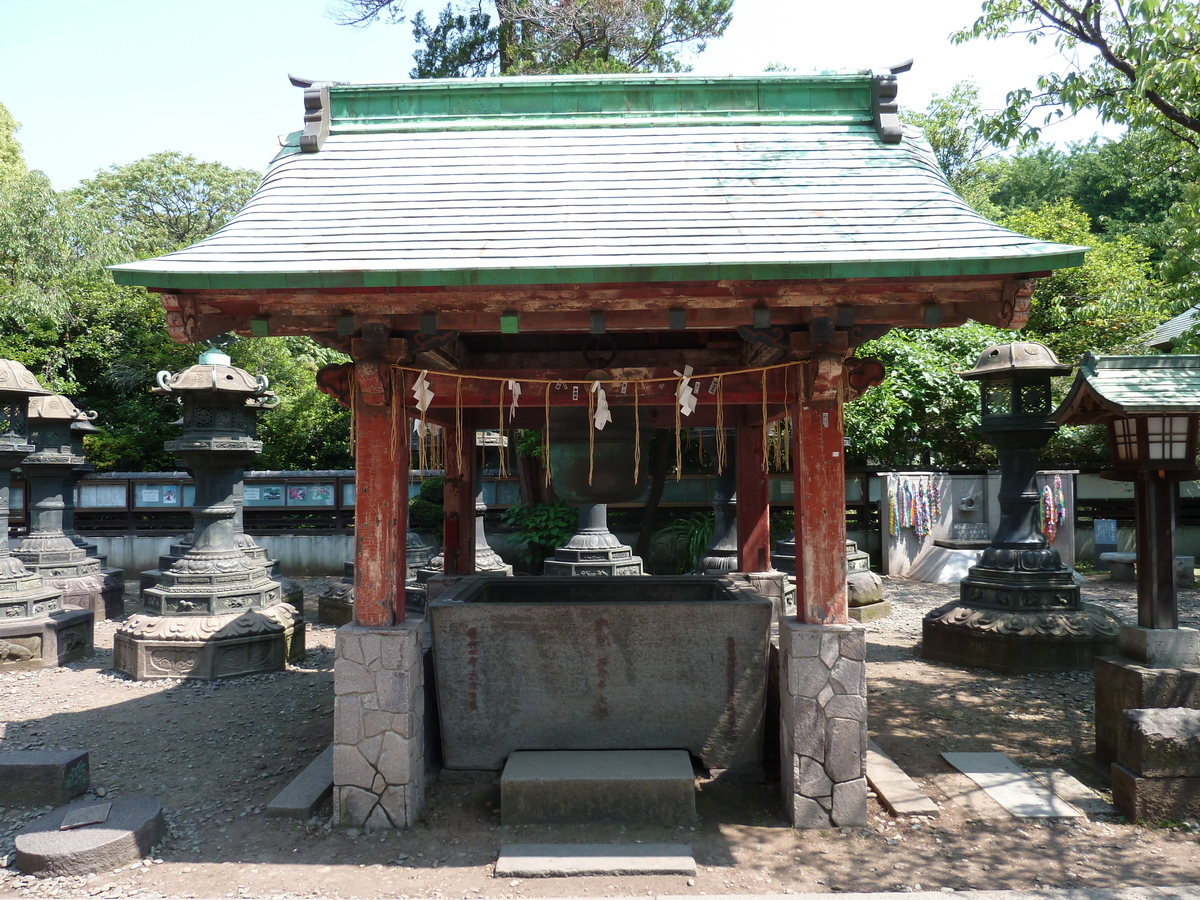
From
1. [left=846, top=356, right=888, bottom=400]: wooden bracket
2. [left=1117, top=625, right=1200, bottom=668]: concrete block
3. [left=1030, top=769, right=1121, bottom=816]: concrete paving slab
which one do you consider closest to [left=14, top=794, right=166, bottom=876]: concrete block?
[left=846, top=356, right=888, bottom=400]: wooden bracket

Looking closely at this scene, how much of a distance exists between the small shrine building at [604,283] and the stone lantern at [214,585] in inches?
188

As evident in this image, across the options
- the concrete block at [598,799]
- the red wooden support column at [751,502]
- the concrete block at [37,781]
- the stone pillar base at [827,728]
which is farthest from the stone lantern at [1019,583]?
the concrete block at [37,781]

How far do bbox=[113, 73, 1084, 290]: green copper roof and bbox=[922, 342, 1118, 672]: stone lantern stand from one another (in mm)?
4386

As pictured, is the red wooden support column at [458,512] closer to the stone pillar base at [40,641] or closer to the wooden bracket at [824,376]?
the wooden bracket at [824,376]

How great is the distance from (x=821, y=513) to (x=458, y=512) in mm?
4429

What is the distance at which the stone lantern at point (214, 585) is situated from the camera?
335 inches

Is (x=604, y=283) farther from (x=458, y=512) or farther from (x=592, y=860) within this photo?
(x=458, y=512)

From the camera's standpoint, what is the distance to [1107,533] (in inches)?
616

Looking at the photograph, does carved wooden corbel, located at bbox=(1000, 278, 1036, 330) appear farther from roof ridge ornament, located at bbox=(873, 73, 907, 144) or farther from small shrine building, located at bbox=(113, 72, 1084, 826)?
roof ridge ornament, located at bbox=(873, 73, 907, 144)

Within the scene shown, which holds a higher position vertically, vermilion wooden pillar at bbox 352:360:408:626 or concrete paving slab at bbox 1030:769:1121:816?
vermilion wooden pillar at bbox 352:360:408:626

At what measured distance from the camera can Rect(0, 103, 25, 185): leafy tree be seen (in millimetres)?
23894

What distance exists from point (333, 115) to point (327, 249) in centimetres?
230

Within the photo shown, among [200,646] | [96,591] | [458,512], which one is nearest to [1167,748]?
[458,512]

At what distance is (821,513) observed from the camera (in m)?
4.85
